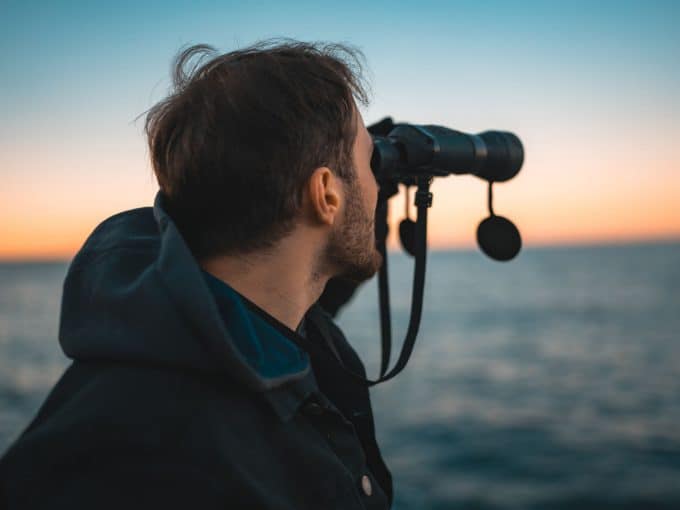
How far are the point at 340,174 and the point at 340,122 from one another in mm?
124

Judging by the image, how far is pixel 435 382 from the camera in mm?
12266

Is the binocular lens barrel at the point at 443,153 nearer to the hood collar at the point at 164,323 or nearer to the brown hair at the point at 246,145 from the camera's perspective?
the brown hair at the point at 246,145

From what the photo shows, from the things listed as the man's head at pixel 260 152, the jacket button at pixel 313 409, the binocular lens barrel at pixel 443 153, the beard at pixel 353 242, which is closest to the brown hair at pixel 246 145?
the man's head at pixel 260 152

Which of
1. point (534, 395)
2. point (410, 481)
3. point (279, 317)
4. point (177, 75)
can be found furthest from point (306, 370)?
point (534, 395)

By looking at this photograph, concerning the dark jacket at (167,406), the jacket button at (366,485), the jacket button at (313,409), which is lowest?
the jacket button at (366,485)

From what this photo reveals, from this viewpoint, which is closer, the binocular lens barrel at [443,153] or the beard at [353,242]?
the beard at [353,242]

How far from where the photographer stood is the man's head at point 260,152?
131 centimetres

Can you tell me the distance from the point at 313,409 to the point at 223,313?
30cm

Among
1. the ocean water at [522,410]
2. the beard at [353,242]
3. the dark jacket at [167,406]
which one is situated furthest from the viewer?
the ocean water at [522,410]

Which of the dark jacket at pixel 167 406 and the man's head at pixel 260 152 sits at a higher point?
the man's head at pixel 260 152

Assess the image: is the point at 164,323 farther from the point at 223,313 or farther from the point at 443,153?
the point at 443,153

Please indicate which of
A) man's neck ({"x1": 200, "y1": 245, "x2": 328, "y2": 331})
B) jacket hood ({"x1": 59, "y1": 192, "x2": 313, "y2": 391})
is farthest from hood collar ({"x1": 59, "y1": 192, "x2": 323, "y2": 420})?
man's neck ({"x1": 200, "y1": 245, "x2": 328, "y2": 331})

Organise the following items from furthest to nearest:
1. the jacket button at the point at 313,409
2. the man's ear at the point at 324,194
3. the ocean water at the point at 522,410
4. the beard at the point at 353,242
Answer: the ocean water at the point at 522,410, the beard at the point at 353,242, the man's ear at the point at 324,194, the jacket button at the point at 313,409

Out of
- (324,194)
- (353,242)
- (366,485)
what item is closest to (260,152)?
(324,194)
